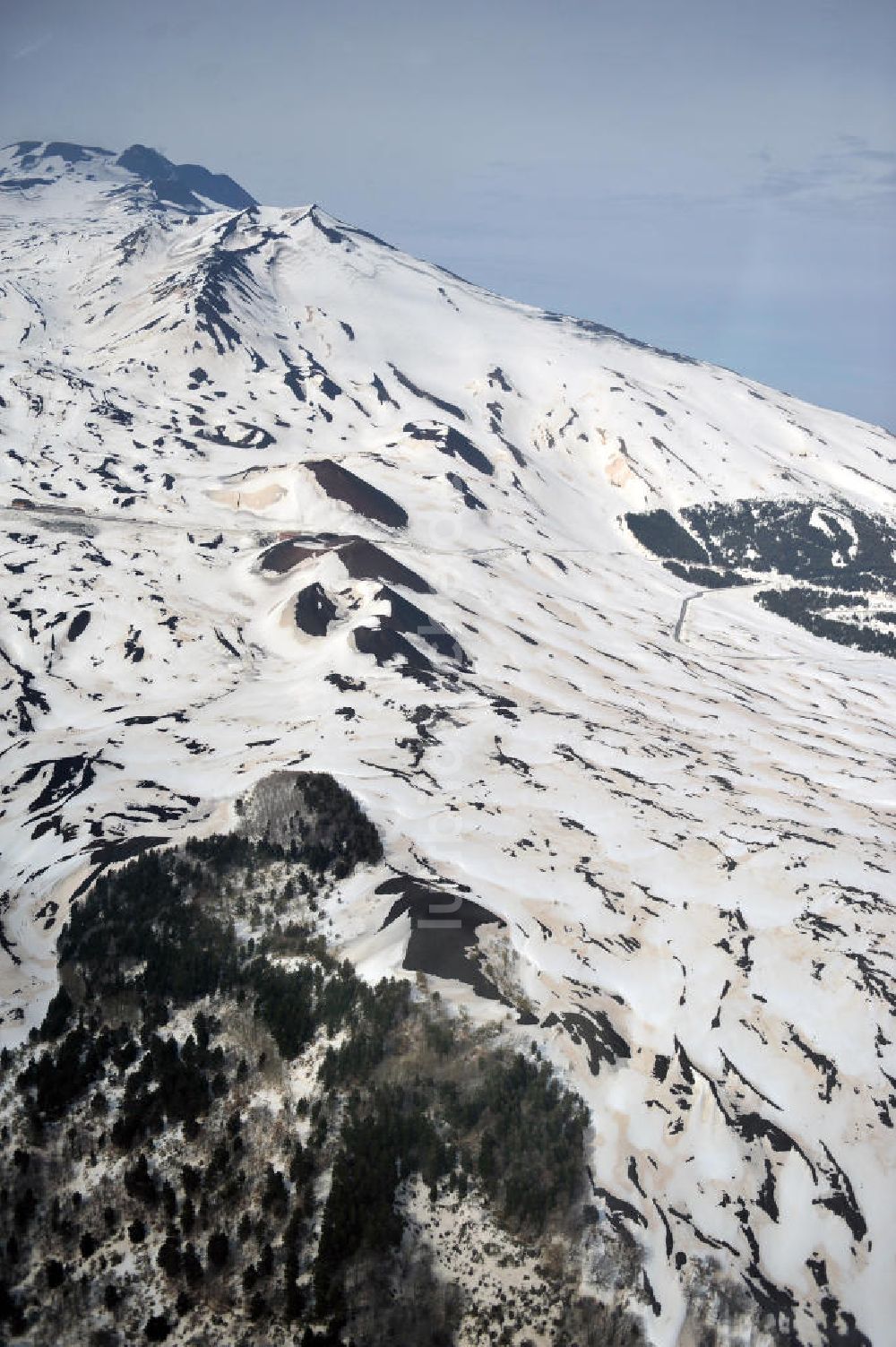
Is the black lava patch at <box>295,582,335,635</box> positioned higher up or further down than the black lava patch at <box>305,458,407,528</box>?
further down

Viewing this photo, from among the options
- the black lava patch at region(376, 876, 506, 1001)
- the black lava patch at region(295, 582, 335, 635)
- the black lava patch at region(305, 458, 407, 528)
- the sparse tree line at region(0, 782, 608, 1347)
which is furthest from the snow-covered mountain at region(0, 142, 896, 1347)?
the sparse tree line at region(0, 782, 608, 1347)

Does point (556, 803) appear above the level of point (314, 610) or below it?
below

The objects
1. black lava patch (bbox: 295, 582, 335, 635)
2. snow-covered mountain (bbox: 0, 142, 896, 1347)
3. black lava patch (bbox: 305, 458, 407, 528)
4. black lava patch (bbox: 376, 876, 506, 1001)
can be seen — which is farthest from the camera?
black lava patch (bbox: 305, 458, 407, 528)

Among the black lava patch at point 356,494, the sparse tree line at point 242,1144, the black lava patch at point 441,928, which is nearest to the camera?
the sparse tree line at point 242,1144

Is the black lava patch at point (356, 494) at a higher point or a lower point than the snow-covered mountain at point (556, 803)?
higher

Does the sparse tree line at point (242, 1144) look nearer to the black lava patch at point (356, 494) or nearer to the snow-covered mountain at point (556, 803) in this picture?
the snow-covered mountain at point (556, 803)

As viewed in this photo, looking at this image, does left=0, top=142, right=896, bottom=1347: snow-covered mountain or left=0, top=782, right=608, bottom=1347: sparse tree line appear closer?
left=0, top=782, right=608, bottom=1347: sparse tree line

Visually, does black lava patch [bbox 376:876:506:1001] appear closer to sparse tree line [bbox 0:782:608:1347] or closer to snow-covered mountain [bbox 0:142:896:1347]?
snow-covered mountain [bbox 0:142:896:1347]

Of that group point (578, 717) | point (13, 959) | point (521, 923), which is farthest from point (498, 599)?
point (13, 959)

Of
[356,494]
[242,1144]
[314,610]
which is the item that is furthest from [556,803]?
[356,494]

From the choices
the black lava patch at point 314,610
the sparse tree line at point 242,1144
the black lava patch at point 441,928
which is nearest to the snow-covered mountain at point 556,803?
the black lava patch at point 441,928

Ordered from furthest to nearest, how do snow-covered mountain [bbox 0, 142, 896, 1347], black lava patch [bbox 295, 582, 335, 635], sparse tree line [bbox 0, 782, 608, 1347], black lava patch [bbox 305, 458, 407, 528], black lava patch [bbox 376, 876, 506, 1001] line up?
black lava patch [bbox 305, 458, 407, 528] < black lava patch [bbox 295, 582, 335, 635] < black lava patch [bbox 376, 876, 506, 1001] < snow-covered mountain [bbox 0, 142, 896, 1347] < sparse tree line [bbox 0, 782, 608, 1347]

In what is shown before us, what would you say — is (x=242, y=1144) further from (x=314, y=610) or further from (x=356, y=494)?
(x=356, y=494)
